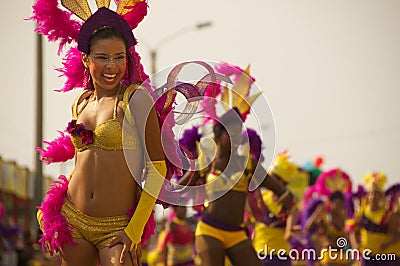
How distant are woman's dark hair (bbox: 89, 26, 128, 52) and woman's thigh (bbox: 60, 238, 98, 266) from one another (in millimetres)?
1203

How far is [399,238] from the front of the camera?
45.4 ft

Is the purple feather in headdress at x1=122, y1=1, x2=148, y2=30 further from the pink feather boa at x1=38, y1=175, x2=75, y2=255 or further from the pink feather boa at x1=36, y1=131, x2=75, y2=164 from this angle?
the pink feather boa at x1=38, y1=175, x2=75, y2=255

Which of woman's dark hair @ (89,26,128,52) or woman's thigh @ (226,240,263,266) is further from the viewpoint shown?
woman's thigh @ (226,240,263,266)

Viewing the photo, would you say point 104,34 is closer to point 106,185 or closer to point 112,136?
point 112,136

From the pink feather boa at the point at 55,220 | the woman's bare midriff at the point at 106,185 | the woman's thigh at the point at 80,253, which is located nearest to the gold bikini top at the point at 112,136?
the woman's bare midriff at the point at 106,185

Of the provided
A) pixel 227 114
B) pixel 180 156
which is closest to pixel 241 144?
pixel 227 114

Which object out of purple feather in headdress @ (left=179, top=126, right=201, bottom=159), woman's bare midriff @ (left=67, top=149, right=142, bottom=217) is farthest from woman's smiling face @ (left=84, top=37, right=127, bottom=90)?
purple feather in headdress @ (left=179, top=126, right=201, bottom=159)

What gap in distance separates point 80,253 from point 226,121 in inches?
143

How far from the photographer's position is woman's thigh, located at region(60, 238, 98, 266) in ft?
19.0

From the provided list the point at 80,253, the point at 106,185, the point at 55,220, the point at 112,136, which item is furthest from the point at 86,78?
the point at 80,253

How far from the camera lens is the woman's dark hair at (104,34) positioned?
19.3 ft

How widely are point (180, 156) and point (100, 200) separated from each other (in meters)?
0.75

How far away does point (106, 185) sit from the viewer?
5.72m

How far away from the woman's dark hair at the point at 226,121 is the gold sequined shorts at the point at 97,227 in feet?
11.5
